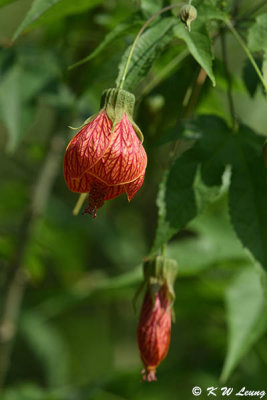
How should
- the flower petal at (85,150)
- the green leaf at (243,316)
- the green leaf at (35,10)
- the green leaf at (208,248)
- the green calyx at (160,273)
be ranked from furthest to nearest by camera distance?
1. the green leaf at (208,248)
2. the green leaf at (243,316)
3. the green calyx at (160,273)
4. the green leaf at (35,10)
5. the flower petal at (85,150)

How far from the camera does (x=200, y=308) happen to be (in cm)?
167

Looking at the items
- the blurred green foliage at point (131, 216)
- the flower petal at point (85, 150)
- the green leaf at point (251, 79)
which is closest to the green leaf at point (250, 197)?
the blurred green foliage at point (131, 216)

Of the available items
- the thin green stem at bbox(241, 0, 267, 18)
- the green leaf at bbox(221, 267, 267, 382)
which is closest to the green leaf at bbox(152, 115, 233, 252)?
the thin green stem at bbox(241, 0, 267, 18)

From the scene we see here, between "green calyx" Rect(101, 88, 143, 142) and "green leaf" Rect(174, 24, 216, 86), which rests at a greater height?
"green leaf" Rect(174, 24, 216, 86)

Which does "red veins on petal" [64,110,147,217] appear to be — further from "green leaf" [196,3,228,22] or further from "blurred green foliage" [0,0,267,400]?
"green leaf" [196,3,228,22]

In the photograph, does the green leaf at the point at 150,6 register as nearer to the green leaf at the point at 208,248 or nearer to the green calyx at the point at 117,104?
the green calyx at the point at 117,104

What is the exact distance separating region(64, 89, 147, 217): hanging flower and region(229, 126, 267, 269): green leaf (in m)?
0.19

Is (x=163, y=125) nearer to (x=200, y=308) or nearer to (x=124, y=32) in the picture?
(x=124, y=32)

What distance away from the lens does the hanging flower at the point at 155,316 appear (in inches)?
39.9

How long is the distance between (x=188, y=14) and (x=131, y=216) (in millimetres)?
2066

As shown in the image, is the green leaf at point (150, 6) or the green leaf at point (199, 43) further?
the green leaf at point (150, 6)

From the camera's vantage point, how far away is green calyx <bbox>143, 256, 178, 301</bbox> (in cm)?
110

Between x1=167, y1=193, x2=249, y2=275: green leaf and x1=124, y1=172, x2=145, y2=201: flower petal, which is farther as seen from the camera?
x1=167, y1=193, x2=249, y2=275: green leaf

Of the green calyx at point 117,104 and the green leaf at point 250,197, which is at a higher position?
the green calyx at point 117,104
